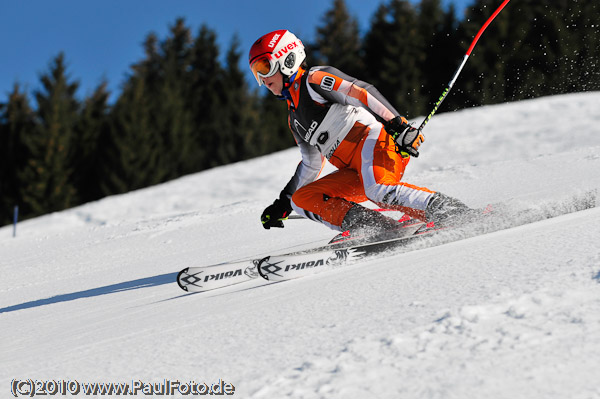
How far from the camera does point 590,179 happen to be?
5848 mm

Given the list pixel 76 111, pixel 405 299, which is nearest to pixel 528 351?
pixel 405 299

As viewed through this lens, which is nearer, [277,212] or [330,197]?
[330,197]

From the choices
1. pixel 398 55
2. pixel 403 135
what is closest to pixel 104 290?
pixel 403 135

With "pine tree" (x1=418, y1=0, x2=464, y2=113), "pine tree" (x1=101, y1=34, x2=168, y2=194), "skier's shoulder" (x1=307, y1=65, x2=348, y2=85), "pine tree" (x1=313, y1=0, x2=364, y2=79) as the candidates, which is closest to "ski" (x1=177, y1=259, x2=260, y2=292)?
"skier's shoulder" (x1=307, y1=65, x2=348, y2=85)

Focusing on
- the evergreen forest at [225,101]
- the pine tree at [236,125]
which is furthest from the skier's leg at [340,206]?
the pine tree at [236,125]

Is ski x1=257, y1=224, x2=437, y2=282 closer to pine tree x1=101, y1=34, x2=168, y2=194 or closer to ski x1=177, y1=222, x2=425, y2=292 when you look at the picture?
ski x1=177, y1=222, x2=425, y2=292

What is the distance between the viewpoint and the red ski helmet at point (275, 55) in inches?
155

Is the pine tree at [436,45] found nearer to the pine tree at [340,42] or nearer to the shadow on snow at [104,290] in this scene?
the pine tree at [340,42]

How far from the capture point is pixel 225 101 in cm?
2834

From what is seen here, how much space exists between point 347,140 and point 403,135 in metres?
0.55

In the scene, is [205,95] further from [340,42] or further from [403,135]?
[403,135]

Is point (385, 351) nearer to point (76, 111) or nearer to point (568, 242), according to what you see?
point (568, 242)

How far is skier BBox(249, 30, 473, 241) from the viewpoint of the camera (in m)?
3.72

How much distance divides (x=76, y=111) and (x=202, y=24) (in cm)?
926
